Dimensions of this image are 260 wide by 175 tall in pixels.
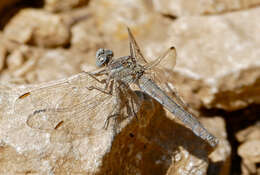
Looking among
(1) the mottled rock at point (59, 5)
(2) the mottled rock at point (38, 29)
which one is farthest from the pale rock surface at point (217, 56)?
(1) the mottled rock at point (59, 5)

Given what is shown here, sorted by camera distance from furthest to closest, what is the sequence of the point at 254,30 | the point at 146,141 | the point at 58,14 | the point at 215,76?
the point at 58,14
the point at 254,30
the point at 215,76
the point at 146,141

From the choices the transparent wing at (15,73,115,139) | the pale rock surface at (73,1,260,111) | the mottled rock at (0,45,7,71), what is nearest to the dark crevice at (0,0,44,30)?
the mottled rock at (0,45,7,71)

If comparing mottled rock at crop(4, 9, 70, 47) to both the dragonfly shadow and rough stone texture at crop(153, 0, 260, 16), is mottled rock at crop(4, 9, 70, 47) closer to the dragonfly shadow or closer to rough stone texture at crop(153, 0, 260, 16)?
rough stone texture at crop(153, 0, 260, 16)

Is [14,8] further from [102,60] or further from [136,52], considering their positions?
[136,52]

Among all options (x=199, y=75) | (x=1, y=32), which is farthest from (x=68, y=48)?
(x=199, y=75)

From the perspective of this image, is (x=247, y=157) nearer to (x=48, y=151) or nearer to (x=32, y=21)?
(x=48, y=151)

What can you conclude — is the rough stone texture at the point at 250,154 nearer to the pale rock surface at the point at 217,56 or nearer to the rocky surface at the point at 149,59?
the rocky surface at the point at 149,59
